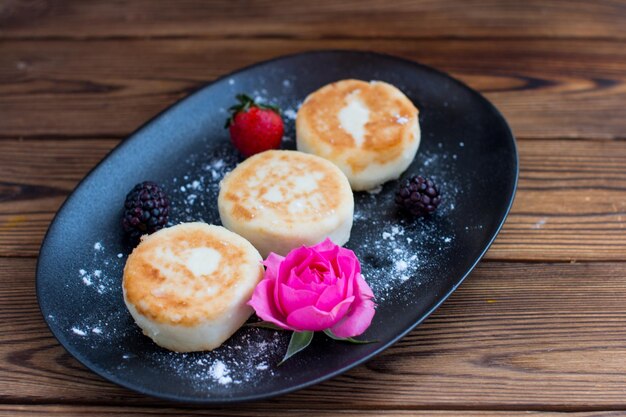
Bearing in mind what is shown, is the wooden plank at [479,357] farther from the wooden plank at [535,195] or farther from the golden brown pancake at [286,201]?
the golden brown pancake at [286,201]

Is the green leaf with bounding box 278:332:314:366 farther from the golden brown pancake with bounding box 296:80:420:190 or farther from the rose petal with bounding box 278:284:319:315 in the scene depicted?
the golden brown pancake with bounding box 296:80:420:190

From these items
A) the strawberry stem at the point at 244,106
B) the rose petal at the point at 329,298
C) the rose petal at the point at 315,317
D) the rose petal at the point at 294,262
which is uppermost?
the strawberry stem at the point at 244,106

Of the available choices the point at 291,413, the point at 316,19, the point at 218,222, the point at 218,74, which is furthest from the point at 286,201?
the point at 316,19

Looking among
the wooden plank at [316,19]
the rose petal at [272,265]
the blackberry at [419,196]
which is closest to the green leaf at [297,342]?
the rose petal at [272,265]

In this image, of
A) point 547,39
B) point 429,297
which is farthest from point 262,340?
point 547,39

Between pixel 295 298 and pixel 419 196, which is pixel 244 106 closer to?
pixel 419 196
